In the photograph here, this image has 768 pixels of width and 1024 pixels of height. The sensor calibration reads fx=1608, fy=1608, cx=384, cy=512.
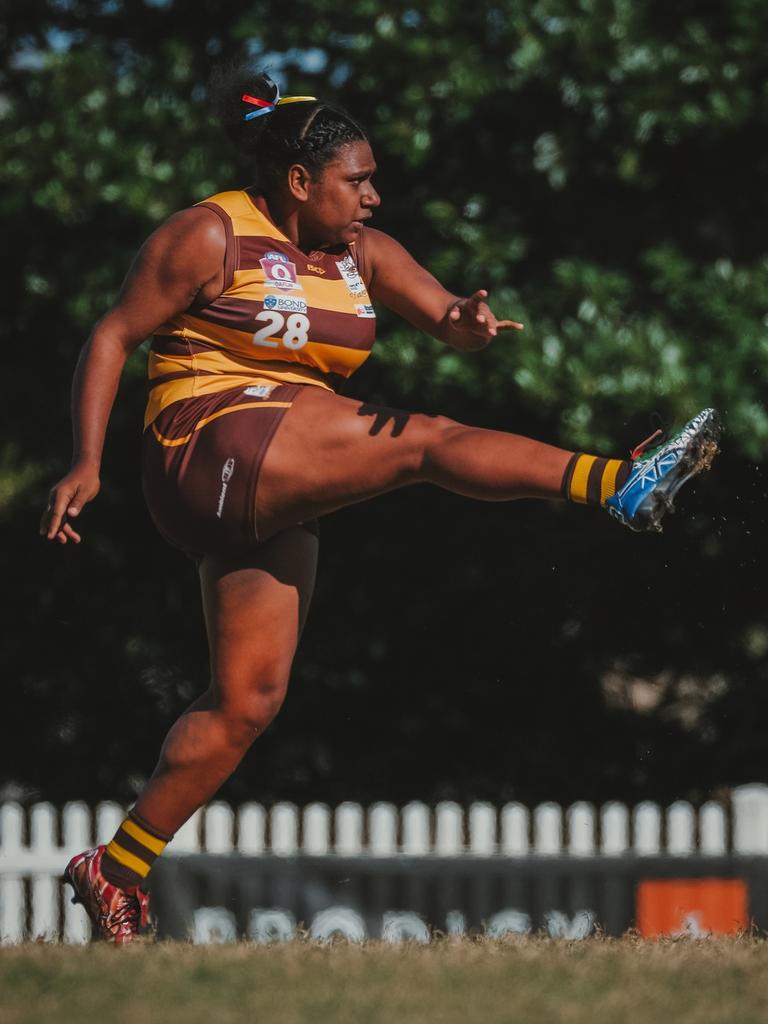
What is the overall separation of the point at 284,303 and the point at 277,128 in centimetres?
54

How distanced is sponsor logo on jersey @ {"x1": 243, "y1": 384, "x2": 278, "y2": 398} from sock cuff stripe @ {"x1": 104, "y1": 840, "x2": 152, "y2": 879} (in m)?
1.24

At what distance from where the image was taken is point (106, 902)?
418 centimetres

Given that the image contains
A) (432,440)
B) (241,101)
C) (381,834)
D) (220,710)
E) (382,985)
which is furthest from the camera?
(381,834)

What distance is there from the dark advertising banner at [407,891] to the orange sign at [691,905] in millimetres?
12

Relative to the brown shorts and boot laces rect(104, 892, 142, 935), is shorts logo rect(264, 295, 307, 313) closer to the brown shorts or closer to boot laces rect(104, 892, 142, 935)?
the brown shorts

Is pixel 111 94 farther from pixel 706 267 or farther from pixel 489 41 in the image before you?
pixel 706 267

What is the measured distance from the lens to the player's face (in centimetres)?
418

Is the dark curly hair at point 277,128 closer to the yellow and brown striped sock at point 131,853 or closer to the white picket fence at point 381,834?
the yellow and brown striped sock at point 131,853

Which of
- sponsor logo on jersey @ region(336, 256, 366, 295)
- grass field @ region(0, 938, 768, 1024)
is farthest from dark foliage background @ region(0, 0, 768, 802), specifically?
grass field @ region(0, 938, 768, 1024)

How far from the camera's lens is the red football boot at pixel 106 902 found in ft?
13.7

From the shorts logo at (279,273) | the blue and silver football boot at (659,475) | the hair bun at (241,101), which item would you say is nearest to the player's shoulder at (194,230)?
the shorts logo at (279,273)

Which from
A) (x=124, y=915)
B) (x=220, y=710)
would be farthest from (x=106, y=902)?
(x=220, y=710)

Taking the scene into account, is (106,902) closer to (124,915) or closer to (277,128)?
(124,915)

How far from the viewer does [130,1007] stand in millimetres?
3121
